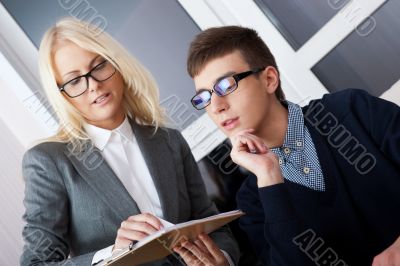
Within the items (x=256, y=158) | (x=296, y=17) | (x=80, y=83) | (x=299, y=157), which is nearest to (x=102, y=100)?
(x=80, y=83)

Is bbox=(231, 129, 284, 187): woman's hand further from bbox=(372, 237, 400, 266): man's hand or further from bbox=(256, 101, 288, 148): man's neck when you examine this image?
bbox=(372, 237, 400, 266): man's hand

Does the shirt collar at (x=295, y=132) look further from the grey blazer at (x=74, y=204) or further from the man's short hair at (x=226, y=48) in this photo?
the grey blazer at (x=74, y=204)

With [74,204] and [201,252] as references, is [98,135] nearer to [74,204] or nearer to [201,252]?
[74,204]

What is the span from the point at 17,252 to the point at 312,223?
1.59 metres

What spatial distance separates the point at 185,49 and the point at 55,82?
113cm

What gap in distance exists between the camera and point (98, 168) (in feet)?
5.23

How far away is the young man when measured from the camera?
145 cm

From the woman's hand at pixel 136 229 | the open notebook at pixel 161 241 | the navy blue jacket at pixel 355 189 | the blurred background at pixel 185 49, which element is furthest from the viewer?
the blurred background at pixel 185 49

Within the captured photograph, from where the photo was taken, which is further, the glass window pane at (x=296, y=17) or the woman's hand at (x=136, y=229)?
the glass window pane at (x=296, y=17)

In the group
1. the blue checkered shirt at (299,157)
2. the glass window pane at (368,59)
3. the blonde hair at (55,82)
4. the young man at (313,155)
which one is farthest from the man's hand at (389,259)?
the glass window pane at (368,59)

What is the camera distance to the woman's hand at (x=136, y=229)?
1350mm

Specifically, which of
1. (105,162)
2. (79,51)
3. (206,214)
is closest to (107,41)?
(79,51)

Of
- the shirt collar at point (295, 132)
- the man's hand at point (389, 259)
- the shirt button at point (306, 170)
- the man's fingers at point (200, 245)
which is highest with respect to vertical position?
the shirt collar at point (295, 132)

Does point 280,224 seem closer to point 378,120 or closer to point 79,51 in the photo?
point 378,120
